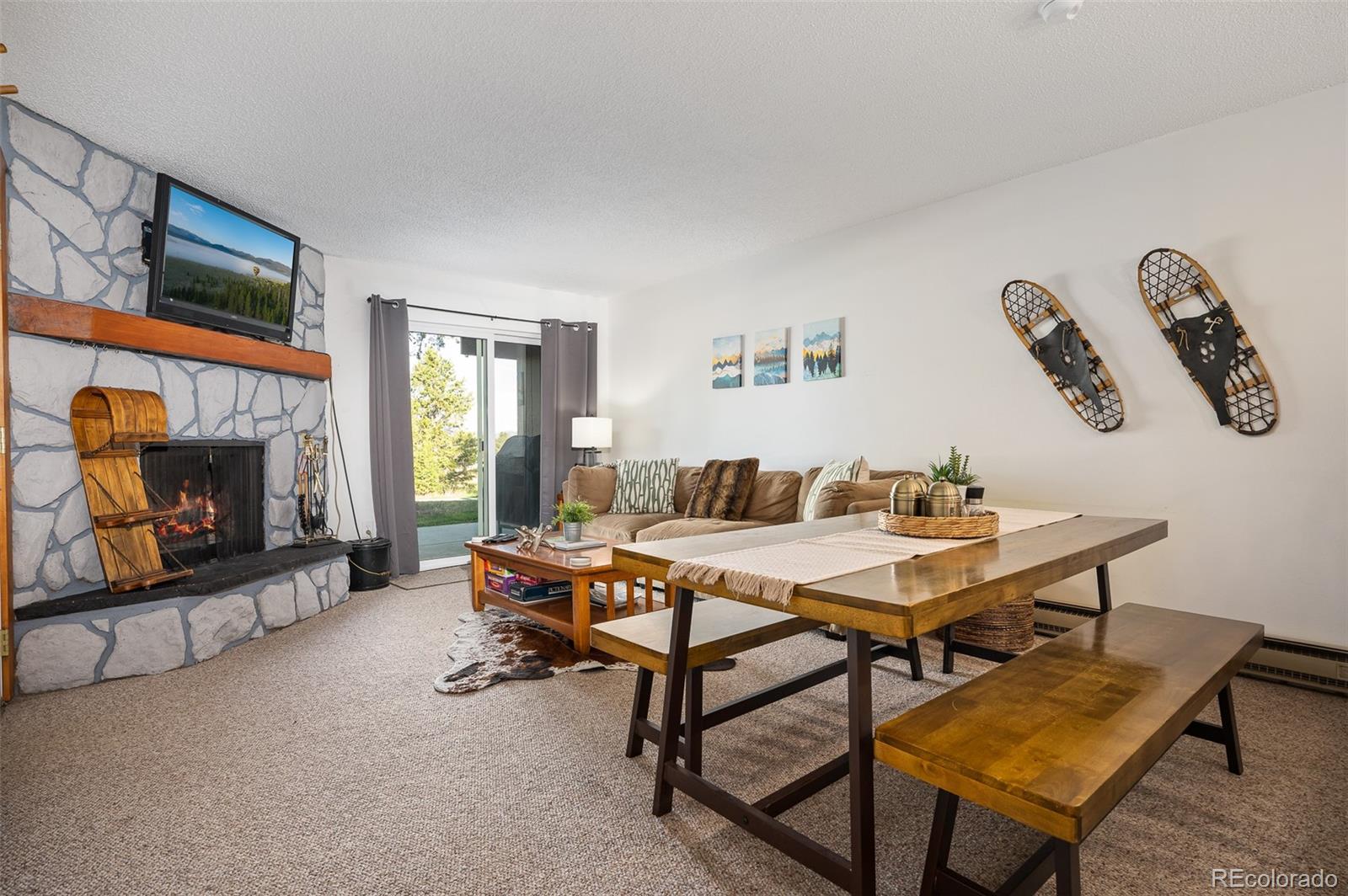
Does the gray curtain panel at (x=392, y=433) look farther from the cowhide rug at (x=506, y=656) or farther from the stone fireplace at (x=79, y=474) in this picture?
the cowhide rug at (x=506, y=656)

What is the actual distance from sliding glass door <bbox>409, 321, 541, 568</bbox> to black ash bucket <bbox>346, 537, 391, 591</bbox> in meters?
0.51

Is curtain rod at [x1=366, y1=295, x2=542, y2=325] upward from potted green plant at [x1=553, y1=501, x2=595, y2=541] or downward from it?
upward

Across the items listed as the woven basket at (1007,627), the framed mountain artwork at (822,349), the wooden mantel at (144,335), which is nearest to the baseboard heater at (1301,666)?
the woven basket at (1007,627)

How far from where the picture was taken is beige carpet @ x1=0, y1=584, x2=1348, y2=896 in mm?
1511

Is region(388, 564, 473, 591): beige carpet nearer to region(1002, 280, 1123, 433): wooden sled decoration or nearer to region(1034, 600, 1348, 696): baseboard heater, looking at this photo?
region(1002, 280, 1123, 433): wooden sled decoration

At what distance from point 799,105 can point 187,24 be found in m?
2.22

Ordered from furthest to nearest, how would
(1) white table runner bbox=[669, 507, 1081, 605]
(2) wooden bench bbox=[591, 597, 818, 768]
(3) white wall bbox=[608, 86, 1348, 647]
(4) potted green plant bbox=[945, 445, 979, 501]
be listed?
(3) white wall bbox=[608, 86, 1348, 647] → (4) potted green plant bbox=[945, 445, 979, 501] → (2) wooden bench bbox=[591, 597, 818, 768] → (1) white table runner bbox=[669, 507, 1081, 605]

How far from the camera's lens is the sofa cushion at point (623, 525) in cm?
441

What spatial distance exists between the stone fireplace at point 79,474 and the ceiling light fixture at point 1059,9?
3.93 metres

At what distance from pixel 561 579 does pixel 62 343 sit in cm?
246

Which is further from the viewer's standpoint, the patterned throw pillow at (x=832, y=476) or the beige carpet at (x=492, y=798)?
the patterned throw pillow at (x=832, y=476)

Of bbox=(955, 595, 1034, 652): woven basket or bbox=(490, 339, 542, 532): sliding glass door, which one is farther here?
bbox=(490, 339, 542, 532): sliding glass door

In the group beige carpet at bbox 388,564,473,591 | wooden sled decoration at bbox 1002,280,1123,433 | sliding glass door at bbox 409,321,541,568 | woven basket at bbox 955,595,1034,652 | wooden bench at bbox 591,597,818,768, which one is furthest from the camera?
sliding glass door at bbox 409,321,541,568

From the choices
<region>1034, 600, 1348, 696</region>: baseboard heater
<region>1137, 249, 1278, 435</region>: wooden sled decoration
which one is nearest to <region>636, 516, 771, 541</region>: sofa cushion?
<region>1137, 249, 1278, 435</region>: wooden sled decoration
